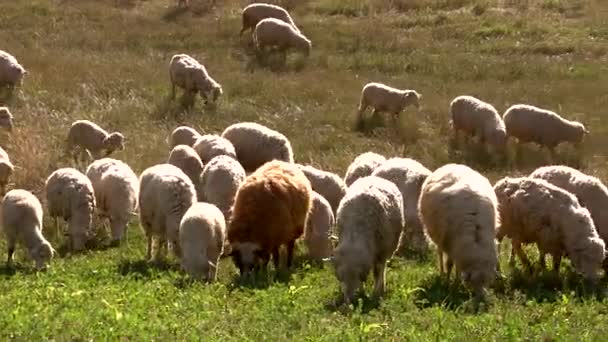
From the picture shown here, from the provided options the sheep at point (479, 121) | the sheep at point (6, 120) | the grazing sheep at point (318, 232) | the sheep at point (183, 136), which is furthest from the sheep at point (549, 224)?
the sheep at point (6, 120)

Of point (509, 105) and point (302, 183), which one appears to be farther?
point (509, 105)

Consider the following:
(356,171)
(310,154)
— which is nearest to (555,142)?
(310,154)

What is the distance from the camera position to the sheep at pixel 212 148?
16828 millimetres

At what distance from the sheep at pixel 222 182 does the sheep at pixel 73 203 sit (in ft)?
5.46

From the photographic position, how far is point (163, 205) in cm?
1401

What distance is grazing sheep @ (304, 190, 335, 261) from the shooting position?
14.3 m

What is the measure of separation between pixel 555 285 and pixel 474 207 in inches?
54.1

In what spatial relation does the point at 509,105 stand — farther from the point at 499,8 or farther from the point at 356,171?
the point at 499,8

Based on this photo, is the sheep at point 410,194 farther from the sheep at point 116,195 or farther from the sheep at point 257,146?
the sheep at point 116,195

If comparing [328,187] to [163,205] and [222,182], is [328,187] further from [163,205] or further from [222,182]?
[163,205]

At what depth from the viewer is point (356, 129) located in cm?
2297

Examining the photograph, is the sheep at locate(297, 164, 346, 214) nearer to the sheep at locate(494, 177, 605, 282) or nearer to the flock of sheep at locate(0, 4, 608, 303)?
the flock of sheep at locate(0, 4, 608, 303)

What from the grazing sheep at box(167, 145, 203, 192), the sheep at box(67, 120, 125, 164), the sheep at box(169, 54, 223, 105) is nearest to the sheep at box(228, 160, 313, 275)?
the grazing sheep at box(167, 145, 203, 192)

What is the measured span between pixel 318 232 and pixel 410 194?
1408mm
